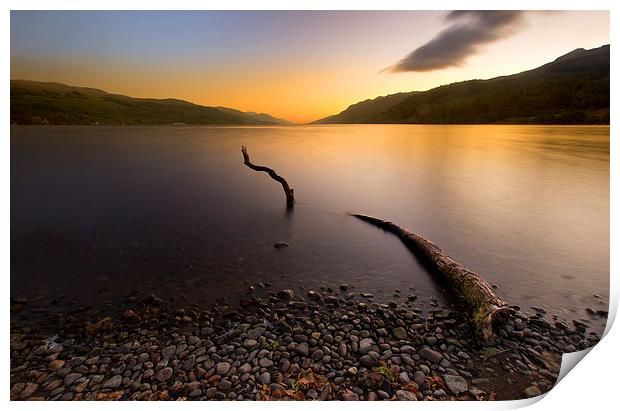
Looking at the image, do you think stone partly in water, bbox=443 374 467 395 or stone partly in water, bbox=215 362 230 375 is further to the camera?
stone partly in water, bbox=215 362 230 375

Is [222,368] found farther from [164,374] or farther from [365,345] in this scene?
[365,345]

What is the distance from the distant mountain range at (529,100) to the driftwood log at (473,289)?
4.20 m

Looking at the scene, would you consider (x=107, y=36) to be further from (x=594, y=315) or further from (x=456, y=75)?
(x=594, y=315)

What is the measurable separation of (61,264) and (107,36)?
212 inches

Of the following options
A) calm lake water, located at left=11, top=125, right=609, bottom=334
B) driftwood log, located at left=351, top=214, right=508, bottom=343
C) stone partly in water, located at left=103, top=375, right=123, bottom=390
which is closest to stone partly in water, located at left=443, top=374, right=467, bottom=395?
driftwood log, located at left=351, top=214, right=508, bottom=343

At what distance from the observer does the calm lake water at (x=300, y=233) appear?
17.9 feet

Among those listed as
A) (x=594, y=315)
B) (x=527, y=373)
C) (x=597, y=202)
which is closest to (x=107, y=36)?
(x=527, y=373)

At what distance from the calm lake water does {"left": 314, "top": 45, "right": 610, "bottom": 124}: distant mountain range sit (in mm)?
1592

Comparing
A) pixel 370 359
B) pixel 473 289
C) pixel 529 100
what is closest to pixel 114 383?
pixel 370 359

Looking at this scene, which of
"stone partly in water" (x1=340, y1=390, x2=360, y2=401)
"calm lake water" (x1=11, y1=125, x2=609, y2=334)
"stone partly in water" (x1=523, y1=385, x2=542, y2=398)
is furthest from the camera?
"calm lake water" (x1=11, y1=125, x2=609, y2=334)

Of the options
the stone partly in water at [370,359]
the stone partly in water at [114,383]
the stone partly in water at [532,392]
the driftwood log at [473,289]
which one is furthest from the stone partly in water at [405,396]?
the stone partly in water at [114,383]

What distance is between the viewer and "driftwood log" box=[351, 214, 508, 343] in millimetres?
4062

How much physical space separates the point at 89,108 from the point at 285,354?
2566 cm

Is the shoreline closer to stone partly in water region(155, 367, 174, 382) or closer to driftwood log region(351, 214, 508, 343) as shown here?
stone partly in water region(155, 367, 174, 382)
